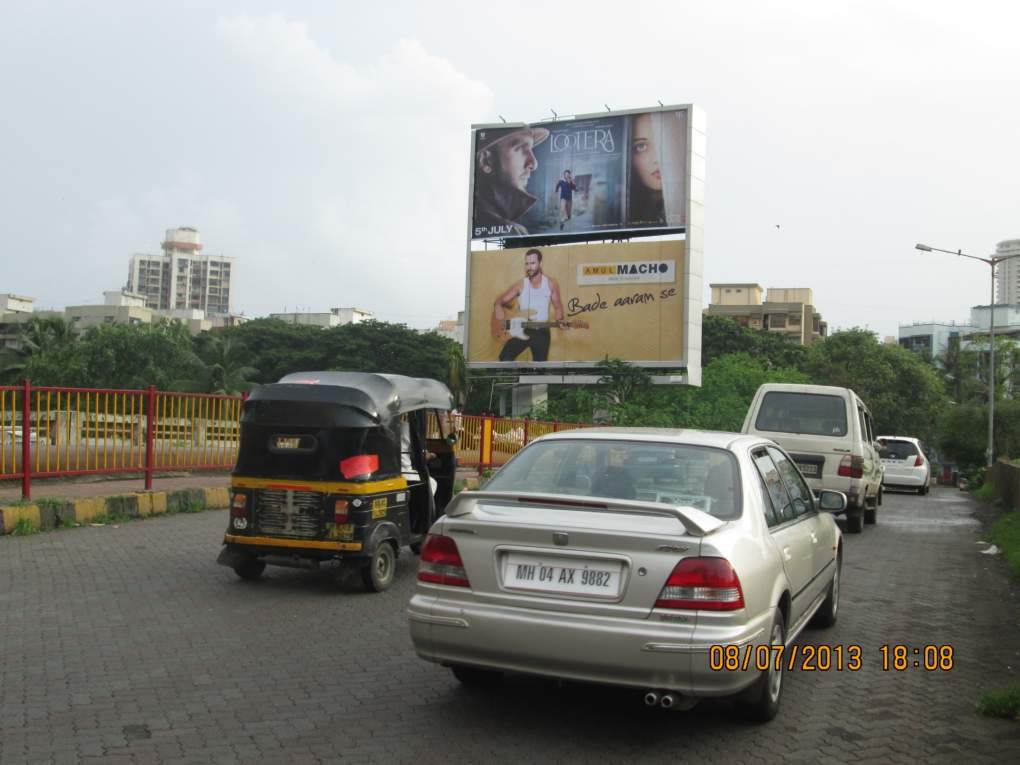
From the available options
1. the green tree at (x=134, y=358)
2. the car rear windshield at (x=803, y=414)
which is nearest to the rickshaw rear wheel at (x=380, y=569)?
the car rear windshield at (x=803, y=414)

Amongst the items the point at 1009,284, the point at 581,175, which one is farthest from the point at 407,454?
the point at 1009,284

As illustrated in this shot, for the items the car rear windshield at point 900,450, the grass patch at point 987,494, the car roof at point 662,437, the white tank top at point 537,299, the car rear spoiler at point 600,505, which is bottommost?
the grass patch at point 987,494

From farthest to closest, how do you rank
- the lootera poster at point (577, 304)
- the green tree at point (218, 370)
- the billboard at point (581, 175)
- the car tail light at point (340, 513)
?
the green tree at point (218, 370), the billboard at point (581, 175), the lootera poster at point (577, 304), the car tail light at point (340, 513)

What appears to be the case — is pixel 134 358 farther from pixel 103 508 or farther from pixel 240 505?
pixel 240 505

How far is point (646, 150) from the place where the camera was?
3888 cm

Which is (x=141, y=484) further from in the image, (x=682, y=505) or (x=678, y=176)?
(x=678, y=176)

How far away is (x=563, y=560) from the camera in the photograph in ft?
14.3

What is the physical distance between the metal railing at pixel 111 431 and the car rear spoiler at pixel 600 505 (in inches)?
197

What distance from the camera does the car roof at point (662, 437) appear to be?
208 inches

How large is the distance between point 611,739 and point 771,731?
2.75ft

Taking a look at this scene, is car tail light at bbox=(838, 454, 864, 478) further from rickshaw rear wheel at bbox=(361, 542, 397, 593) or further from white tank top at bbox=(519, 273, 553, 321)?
white tank top at bbox=(519, 273, 553, 321)

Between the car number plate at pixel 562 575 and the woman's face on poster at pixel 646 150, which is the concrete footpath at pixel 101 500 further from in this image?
the woman's face on poster at pixel 646 150

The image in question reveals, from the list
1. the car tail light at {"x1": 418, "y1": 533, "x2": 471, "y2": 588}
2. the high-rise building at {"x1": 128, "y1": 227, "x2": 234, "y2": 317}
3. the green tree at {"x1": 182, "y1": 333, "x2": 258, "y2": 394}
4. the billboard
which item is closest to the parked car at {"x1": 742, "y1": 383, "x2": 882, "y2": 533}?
the car tail light at {"x1": 418, "y1": 533, "x2": 471, "y2": 588}

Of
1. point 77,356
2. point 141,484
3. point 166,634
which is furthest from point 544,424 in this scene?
point 77,356
